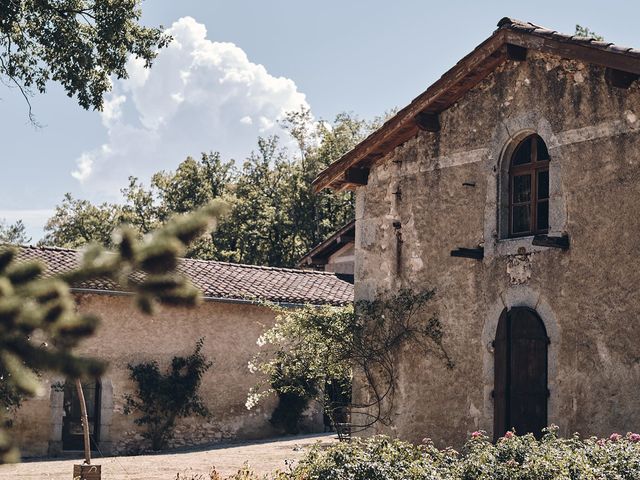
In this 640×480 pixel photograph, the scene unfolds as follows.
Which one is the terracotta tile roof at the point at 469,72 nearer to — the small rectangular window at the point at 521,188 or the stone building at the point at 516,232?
the stone building at the point at 516,232

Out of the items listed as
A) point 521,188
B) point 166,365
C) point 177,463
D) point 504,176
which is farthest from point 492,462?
point 166,365

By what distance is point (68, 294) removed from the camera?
7.48 ft

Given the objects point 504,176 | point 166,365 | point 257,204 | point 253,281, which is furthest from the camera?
point 257,204

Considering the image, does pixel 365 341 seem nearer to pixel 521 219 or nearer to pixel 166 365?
pixel 521 219

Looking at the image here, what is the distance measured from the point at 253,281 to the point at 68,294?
63.7 feet

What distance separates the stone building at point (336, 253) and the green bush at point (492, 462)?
9.71 m

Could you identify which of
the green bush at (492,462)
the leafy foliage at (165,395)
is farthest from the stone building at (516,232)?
the leafy foliage at (165,395)

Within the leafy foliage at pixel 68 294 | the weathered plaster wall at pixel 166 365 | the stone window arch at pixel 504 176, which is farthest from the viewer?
the weathered plaster wall at pixel 166 365

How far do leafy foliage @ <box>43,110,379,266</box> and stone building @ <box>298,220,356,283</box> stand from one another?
46.0 ft

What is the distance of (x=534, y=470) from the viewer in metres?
8.09

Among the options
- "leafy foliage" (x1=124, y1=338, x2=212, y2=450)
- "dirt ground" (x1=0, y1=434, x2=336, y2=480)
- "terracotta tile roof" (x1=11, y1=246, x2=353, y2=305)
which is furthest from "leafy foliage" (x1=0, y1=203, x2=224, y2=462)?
"leafy foliage" (x1=124, y1=338, x2=212, y2=450)

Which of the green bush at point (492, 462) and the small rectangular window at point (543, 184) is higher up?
the small rectangular window at point (543, 184)

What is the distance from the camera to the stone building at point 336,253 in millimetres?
19391

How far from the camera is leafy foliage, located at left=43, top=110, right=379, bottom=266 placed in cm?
3769
